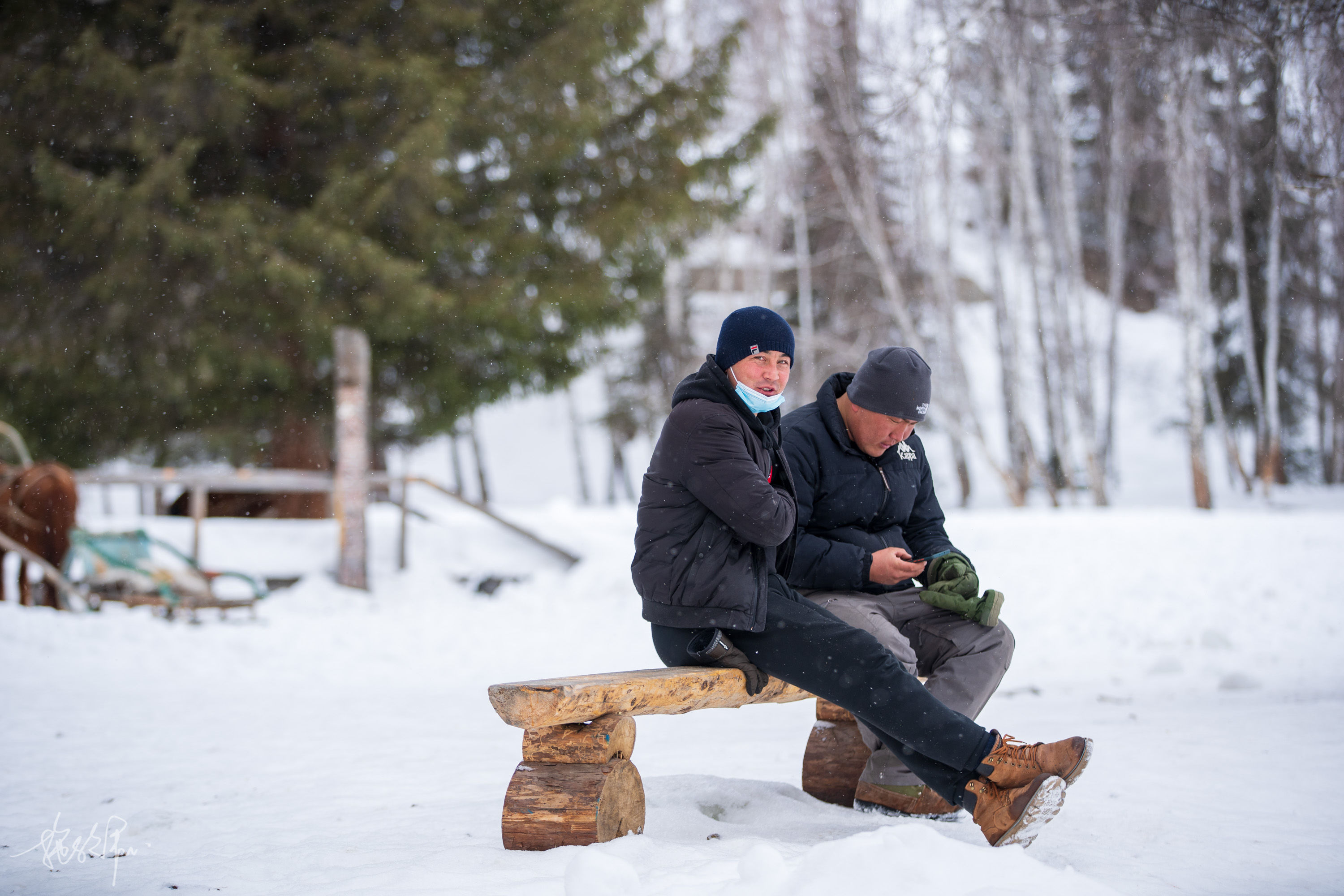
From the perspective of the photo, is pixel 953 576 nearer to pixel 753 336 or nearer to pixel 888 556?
pixel 888 556

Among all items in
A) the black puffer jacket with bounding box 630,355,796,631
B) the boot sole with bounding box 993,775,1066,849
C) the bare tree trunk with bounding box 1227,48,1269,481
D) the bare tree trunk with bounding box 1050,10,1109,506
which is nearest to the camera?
the boot sole with bounding box 993,775,1066,849

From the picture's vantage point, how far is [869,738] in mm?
3359

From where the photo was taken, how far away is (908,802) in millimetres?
3271

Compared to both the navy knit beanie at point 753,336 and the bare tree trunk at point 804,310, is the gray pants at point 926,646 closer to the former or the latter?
the navy knit beanie at point 753,336

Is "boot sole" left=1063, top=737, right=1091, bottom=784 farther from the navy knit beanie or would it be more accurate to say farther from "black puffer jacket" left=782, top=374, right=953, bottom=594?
the navy knit beanie

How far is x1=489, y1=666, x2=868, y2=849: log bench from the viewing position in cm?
264

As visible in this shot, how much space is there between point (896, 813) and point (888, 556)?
0.85 m

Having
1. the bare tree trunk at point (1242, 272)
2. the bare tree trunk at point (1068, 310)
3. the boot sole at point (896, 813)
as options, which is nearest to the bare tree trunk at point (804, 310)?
the bare tree trunk at point (1068, 310)

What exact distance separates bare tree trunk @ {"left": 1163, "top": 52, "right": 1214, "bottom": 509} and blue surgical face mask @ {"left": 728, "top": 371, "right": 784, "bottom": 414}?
11950 millimetres

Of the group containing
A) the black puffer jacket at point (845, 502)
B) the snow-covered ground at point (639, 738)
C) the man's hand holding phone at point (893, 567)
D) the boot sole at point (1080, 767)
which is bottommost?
the snow-covered ground at point (639, 738)

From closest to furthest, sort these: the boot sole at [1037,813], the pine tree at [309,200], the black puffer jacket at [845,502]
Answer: the boot sole at [1037,813], the black puffer jacket at [845,502], the pine tree at [309,200]

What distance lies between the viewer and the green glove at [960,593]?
10.8 feet

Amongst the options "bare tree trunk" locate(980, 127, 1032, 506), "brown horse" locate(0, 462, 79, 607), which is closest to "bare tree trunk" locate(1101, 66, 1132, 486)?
"bare tree trunk" locate(980, 127, 1032, 506)

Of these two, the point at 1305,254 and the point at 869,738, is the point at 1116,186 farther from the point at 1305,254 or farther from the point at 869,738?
the point at 869,738
